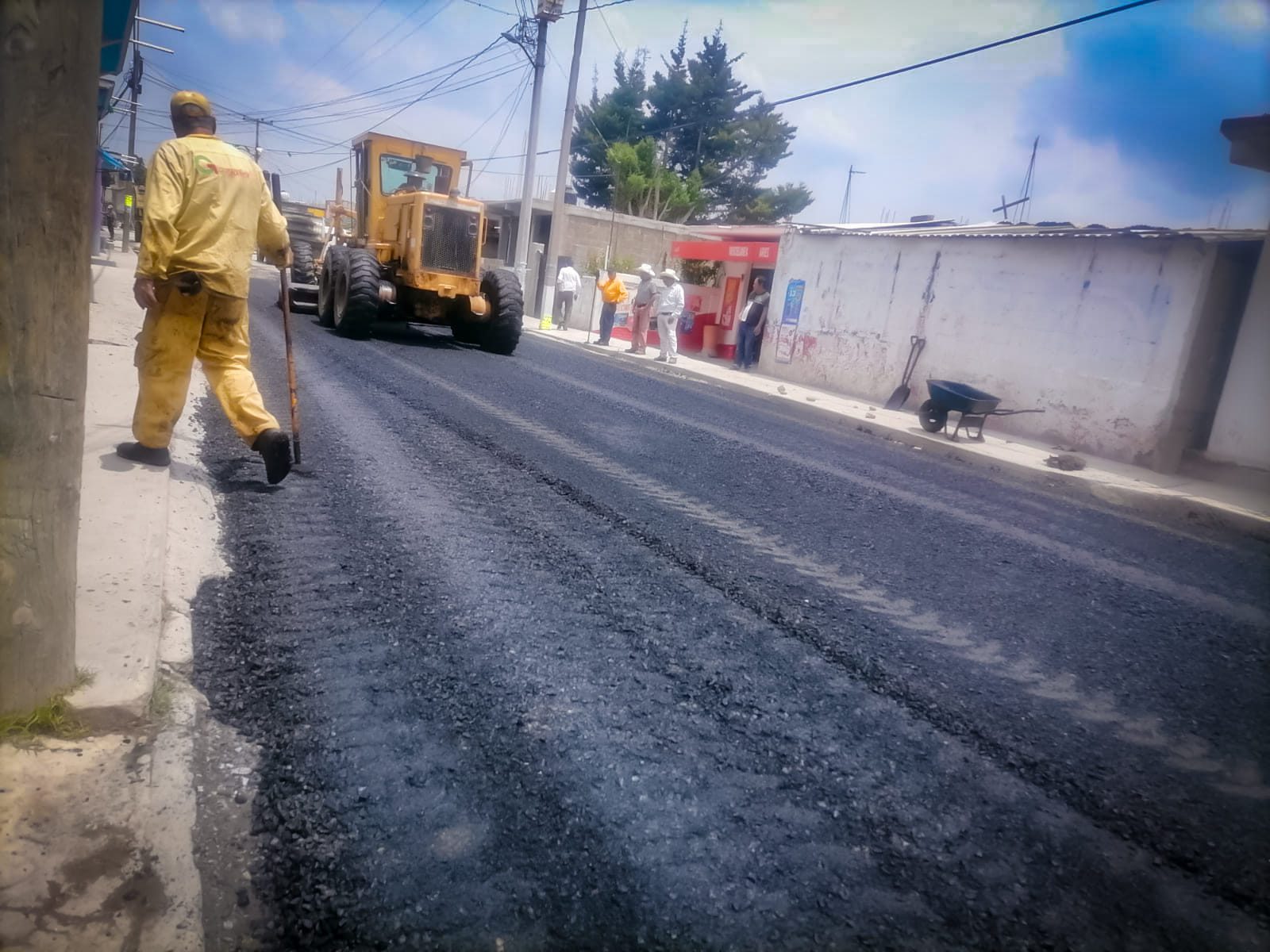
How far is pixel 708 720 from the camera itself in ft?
8.46

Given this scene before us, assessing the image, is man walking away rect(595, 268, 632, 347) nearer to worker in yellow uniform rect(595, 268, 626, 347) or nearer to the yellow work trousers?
worker in yellow uniform rect(595, 268, 626, 347)

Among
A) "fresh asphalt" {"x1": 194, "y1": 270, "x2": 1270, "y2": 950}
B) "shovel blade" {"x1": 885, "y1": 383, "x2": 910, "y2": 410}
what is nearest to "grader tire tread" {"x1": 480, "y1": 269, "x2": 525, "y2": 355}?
"shovel blade" {"x1": 885, "y1": 383, "x2": 910, "y2": 410}

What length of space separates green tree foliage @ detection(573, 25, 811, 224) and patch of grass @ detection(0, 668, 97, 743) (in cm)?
3997

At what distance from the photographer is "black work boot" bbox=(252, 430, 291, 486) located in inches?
161

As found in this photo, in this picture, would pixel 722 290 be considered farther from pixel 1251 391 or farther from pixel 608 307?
pixel 1251 391

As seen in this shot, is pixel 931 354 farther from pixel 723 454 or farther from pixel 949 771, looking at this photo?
pixel 949 771

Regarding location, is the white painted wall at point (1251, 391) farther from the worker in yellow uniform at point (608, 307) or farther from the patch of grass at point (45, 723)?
the worker in yellow uniform at point (608, 307)

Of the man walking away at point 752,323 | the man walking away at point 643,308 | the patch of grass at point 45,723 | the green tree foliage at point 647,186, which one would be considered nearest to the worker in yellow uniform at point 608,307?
the man walking away at point 643,308

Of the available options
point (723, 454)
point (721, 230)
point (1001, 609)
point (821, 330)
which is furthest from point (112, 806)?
point (721, 230)

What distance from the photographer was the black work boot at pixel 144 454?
4.06 metres

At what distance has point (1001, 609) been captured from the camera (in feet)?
13.1

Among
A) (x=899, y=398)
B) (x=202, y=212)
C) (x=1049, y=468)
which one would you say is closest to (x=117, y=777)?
(x=202, y=212)

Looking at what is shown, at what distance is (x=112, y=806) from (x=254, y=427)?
2.56 metres

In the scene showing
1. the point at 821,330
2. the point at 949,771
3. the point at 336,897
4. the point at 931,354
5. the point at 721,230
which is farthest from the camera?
the point at 721,230
